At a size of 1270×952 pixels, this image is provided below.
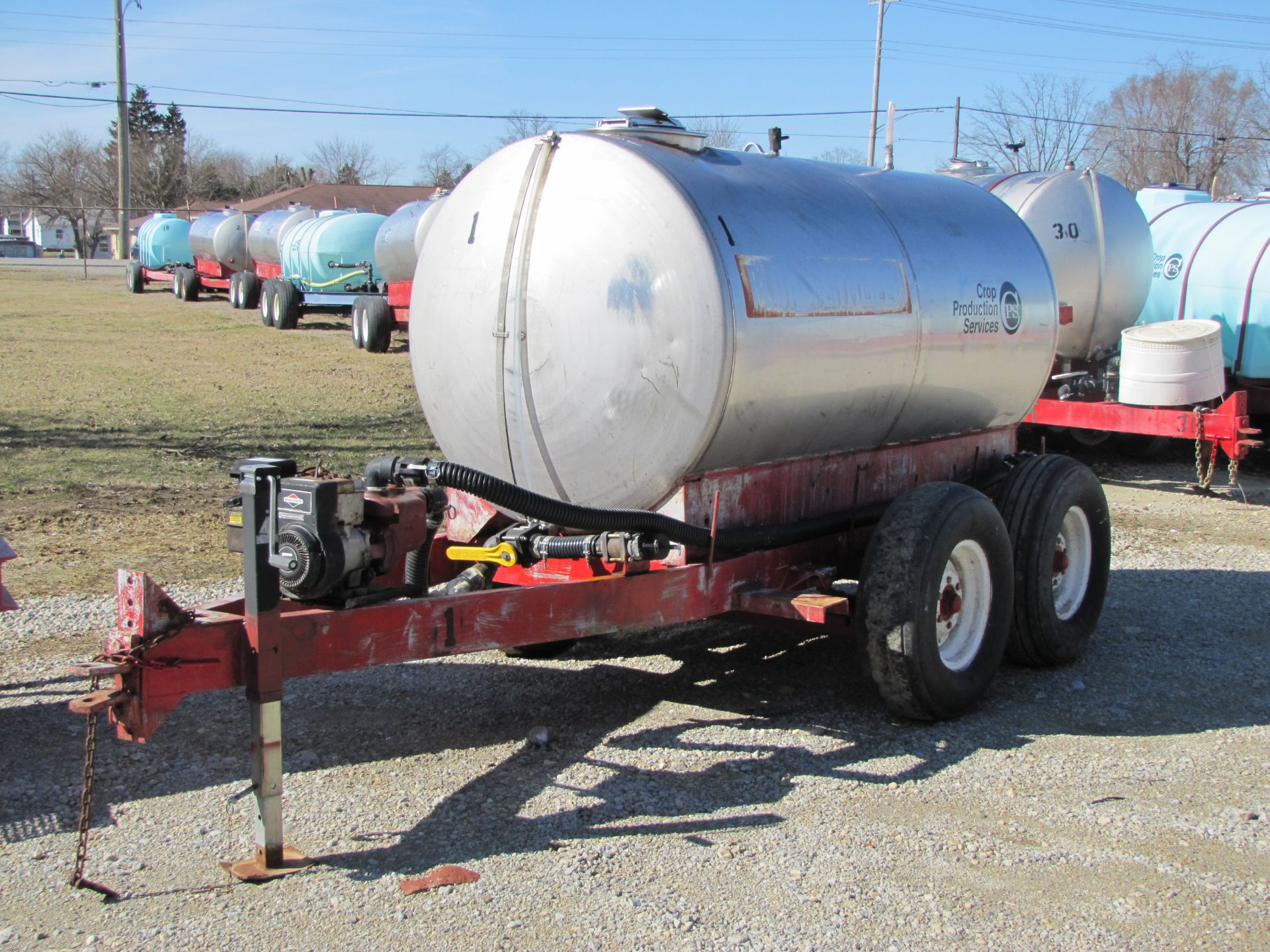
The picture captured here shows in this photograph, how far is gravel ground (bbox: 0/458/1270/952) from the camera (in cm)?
377

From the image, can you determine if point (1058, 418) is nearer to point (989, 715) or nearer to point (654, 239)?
point (989, 715)

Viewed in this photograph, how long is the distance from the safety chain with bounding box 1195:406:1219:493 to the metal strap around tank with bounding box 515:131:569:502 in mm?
7983

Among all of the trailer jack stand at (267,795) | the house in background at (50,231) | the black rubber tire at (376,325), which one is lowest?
the trailer jack stand at (267,795)

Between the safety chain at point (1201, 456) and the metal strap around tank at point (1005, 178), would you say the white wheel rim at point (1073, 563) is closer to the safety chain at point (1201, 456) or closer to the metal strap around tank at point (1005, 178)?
the safety chain at point (1201, 456)

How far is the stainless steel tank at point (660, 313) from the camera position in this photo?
4863 millimetres

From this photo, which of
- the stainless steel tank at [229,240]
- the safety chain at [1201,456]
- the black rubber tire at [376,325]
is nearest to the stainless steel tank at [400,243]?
the black rubber tire at [376,325]

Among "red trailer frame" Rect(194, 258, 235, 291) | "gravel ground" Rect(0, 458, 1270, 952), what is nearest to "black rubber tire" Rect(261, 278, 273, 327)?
"red trailer frame" Rect(194, 258, 235, 291)

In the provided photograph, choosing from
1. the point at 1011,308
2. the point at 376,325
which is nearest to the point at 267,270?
the point at 376,325

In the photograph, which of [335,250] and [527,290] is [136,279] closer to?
[335,250]

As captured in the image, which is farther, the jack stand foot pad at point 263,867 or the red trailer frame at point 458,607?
the jack stand foot pad at point 263,867

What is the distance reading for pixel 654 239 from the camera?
4.84 m

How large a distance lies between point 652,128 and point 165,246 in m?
34.6

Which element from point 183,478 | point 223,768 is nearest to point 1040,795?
point 223,768

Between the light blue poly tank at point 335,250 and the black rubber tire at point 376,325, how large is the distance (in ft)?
12.8
